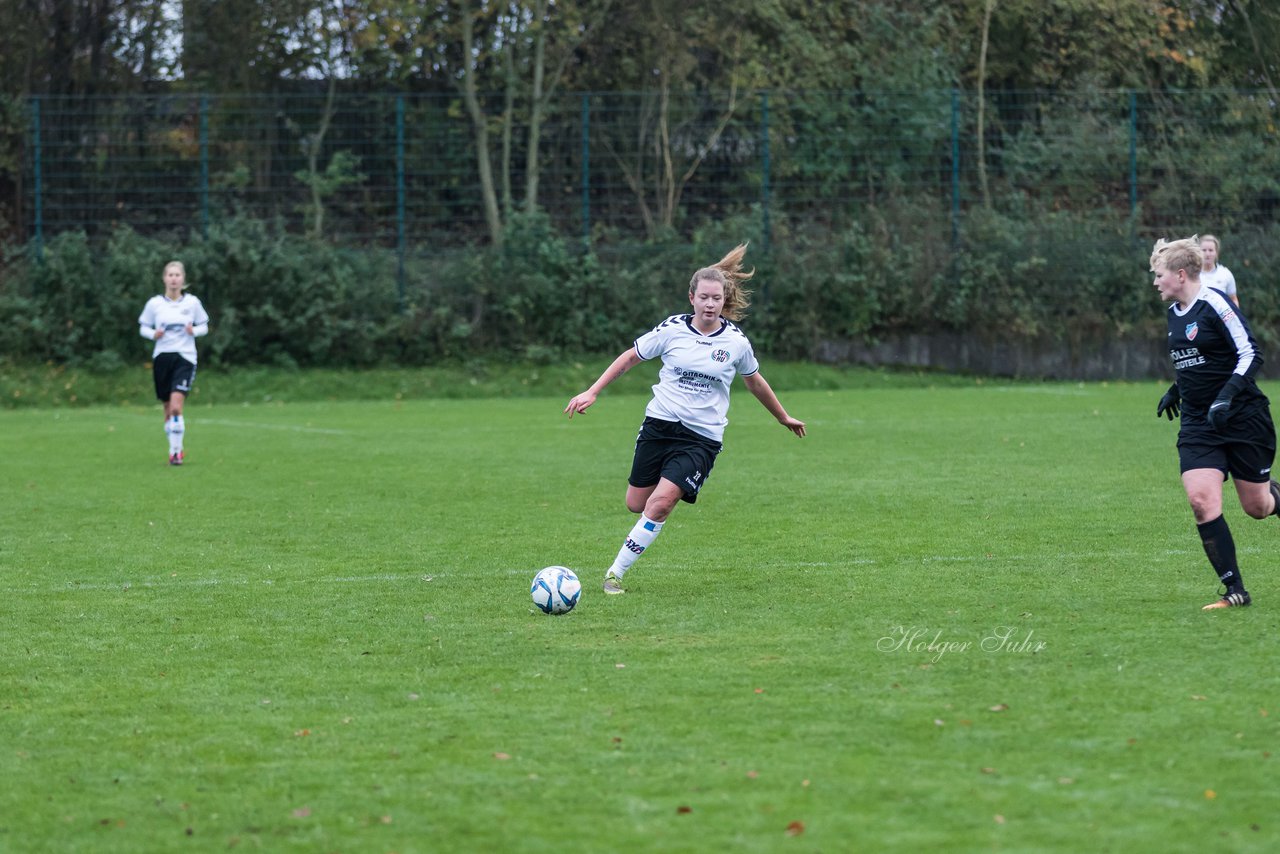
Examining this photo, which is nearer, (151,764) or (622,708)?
(151,764)

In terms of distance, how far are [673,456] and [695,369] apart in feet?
1.56

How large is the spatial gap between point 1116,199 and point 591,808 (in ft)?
77.7

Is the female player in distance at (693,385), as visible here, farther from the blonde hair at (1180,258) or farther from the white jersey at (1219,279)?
the white jersey at (1219,279)

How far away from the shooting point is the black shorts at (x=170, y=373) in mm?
15125

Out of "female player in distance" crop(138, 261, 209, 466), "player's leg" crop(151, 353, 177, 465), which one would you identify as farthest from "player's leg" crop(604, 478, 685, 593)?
"player's leg" crop(151, 353, 177, 465)

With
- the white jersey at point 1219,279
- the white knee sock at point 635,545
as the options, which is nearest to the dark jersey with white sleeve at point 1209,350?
the white knee sock at point 635,545

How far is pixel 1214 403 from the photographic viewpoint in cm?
721

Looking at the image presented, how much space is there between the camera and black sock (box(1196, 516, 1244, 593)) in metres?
7.12

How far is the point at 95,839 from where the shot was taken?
431 cm

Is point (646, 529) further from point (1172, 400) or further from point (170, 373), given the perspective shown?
point (170, 373)

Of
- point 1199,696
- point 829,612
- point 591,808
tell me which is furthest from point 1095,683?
point 591,808

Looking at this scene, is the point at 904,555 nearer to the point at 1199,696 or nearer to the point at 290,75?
the point at 1199,696

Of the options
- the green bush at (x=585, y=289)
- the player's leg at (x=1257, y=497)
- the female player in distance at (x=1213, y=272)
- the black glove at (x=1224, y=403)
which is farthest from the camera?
the green bush at (x=585, y=289)

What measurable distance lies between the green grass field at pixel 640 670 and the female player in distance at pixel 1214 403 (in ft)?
1.43
